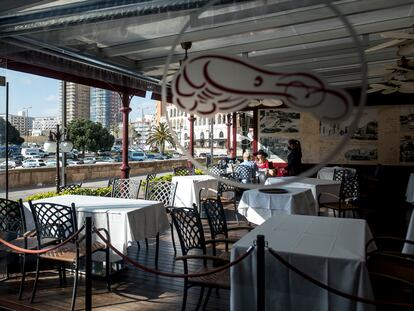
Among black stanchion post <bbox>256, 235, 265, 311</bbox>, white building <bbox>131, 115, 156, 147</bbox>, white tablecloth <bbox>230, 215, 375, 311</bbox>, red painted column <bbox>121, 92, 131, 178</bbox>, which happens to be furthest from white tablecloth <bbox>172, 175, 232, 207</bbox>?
white building <bbox>131, 115, 156, 147</bbox>

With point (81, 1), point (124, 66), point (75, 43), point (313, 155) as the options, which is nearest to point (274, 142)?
point (313, 155)

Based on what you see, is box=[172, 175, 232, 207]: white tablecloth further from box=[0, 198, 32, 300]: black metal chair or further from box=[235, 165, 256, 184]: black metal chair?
box=[0, 198, 32, 300]: black metal chair

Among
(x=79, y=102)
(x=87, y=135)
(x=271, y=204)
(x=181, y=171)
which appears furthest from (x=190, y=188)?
(x=87, y=135)

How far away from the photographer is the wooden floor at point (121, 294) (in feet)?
11.3

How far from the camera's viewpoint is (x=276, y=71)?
206cm

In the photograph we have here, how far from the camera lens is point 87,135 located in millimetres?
29984

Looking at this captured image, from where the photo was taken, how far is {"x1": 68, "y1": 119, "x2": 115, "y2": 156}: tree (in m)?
29.0

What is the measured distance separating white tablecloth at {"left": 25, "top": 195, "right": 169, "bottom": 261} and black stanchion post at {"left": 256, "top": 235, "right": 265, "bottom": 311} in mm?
1980

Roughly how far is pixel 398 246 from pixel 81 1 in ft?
16.7

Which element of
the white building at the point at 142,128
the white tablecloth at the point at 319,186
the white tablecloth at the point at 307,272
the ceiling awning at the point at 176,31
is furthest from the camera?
the white building at the point at 142,128

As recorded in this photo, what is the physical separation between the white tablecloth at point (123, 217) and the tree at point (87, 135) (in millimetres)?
25384

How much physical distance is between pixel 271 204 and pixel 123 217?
219cm

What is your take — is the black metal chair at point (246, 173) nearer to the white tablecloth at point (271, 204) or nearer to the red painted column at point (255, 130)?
the white tablecloth at point (271, 204)

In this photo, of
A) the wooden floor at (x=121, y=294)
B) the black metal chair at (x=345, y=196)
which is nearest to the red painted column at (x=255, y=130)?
the black metal chair at (x=345, y=196)
